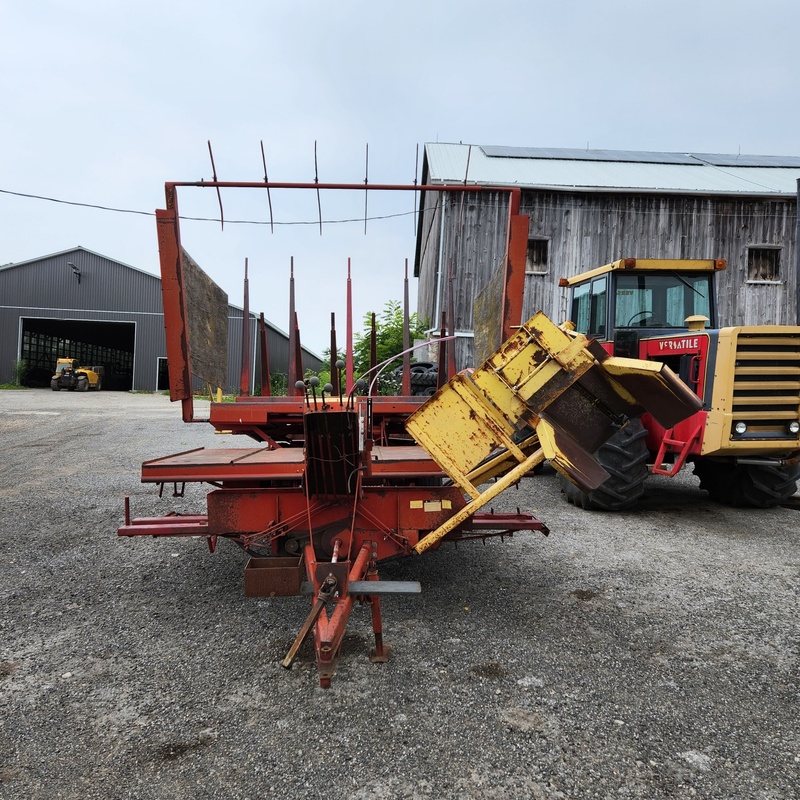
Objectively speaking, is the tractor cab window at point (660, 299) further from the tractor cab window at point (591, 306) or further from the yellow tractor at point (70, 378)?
the yellow tractor at point (70, 378)

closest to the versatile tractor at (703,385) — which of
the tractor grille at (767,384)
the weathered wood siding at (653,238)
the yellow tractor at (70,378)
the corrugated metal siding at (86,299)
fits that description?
the tractor grille at (767,384)

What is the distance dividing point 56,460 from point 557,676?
25.8ft

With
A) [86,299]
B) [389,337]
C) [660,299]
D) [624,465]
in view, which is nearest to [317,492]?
[624,465]

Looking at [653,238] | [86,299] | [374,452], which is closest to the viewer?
[374,452]

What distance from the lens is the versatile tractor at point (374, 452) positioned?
2.61 metres

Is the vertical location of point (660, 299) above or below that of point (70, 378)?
above

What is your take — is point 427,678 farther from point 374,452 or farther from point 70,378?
point 70,378

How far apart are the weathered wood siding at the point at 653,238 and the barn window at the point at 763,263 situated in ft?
0.33

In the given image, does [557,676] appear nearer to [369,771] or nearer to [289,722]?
[369,771]

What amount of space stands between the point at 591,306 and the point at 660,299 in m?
0.73

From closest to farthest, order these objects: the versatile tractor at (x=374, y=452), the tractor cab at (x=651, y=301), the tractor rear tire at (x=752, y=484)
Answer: the versatile tractor at (x=374, y=452)
the tractor rear tire at (x=752, y=484)
the tractor cab at (x=651, y=301)

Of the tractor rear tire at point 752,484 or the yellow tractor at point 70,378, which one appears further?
the yellow tractor at point 70,378

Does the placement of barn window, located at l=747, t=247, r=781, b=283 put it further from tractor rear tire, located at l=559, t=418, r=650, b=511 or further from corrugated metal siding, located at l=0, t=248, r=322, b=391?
corrugated metal siding, located at l=0, t=248, r=322, b=391

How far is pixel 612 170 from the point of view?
1490 cm
